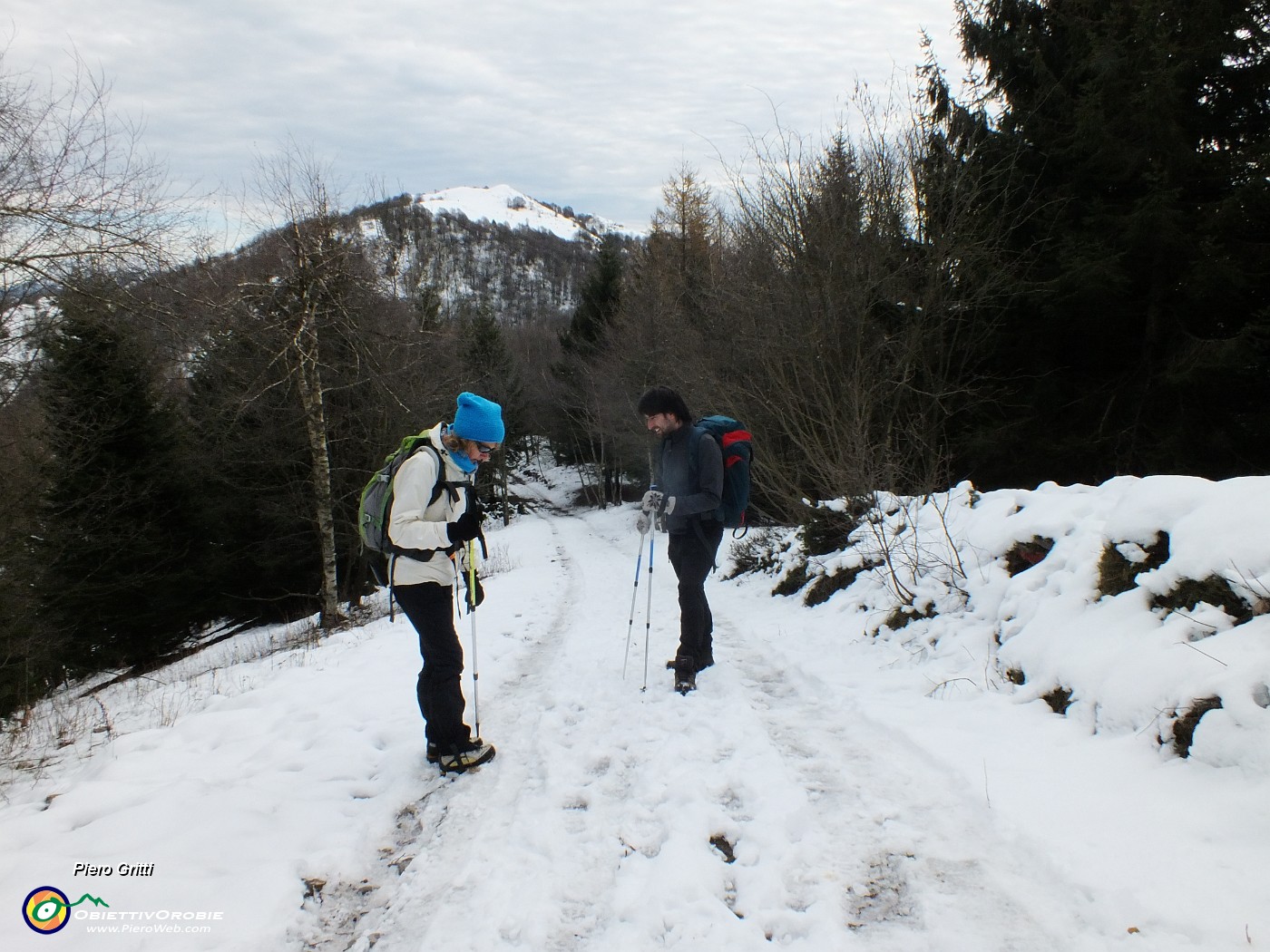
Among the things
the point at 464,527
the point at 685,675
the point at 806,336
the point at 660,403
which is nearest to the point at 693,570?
the point at 685,675

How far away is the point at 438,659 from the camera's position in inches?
152

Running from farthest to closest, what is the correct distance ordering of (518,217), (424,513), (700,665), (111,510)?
(518,217) < (111,510) < (700,665) < (424,513)

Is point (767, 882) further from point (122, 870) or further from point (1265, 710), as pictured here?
point (122, 870)

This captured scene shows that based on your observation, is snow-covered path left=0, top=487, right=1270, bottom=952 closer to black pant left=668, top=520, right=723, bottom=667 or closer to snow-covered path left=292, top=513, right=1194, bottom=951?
snow-covered path left=292, top=513, right=1194, bottom=951

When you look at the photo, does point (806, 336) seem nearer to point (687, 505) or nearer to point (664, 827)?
point (687, 505)

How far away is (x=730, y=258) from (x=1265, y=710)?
1551cm

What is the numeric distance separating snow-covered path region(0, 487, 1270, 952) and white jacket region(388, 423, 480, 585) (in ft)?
4.31

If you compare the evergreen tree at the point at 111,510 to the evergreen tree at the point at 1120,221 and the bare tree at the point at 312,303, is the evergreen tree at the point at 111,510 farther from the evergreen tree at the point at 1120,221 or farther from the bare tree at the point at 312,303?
the evergreen tree at the point at 1120,221

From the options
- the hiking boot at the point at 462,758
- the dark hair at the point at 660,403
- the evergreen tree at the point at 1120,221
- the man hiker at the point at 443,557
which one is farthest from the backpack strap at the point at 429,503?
the evergreen tree at the point at 1120,221

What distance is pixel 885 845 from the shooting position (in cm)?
293

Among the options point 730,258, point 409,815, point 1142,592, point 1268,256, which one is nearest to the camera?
point 409,815

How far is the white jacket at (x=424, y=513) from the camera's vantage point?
3611 millimetres

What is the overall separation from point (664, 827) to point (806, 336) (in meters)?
10.8

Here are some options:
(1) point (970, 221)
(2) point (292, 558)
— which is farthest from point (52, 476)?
(1) point (970, 221)
